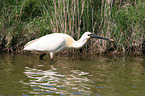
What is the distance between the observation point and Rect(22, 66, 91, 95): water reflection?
5.23 meters

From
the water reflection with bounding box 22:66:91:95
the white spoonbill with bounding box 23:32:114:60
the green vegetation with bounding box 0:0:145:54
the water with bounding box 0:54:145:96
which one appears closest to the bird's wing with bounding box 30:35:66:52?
the white spoonbill with bounding box 23:32:114:60

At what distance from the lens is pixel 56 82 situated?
19.7 feet

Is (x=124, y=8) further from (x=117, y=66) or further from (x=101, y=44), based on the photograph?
(x=117, y=66)

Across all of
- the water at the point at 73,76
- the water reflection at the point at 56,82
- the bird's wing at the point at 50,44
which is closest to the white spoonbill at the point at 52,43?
the bird's wing at the point at 50,44

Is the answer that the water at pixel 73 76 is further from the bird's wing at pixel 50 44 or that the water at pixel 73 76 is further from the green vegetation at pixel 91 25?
the green vegetation at pixel 91 25

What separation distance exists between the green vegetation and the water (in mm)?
650

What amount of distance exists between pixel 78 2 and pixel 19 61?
2.68 m

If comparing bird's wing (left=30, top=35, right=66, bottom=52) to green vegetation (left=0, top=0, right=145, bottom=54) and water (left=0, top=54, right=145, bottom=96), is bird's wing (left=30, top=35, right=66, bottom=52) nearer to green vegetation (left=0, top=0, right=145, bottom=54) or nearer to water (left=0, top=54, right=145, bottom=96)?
water (left=0, top=54, right=145, bottom=96)

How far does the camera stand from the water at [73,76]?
5.24 meters

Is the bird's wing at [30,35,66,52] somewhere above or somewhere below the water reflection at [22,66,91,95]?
above

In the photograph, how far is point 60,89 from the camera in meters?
5.38

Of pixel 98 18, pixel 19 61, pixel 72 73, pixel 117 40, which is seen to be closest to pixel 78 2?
pixel 98 18

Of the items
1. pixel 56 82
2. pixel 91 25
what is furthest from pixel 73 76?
pixel 91 25

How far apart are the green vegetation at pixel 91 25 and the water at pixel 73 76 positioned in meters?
0.65
